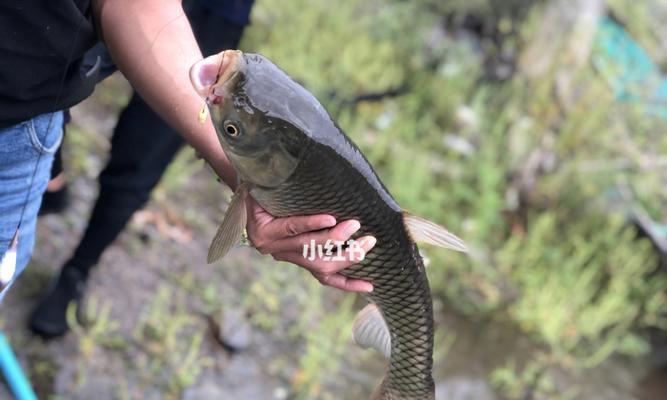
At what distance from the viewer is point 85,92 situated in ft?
4.87

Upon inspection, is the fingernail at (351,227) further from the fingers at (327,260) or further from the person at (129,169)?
the person at (129,169)

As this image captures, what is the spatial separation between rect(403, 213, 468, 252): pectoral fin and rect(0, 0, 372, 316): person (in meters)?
0.16

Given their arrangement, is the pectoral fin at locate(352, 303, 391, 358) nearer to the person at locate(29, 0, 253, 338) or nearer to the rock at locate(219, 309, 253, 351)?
the person at locate(29, 0, 253, 338)

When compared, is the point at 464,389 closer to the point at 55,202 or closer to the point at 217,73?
the point at 55,202

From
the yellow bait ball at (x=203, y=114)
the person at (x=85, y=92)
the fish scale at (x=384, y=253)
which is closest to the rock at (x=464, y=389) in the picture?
the fish scale at (x=384, y=253)

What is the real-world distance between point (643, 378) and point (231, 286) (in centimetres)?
265

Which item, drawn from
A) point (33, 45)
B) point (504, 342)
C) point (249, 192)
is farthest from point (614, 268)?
point (33, 45)

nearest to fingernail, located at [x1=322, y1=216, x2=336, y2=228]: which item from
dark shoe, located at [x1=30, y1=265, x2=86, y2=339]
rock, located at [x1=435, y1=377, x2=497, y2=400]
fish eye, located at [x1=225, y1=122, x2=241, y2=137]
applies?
fish eye, located at [x1=225, y1=122, x2=241, y2=137]

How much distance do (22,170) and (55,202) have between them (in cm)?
180

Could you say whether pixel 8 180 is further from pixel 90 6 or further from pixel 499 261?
pixel 499 261

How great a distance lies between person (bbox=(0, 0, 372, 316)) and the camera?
4.16ft

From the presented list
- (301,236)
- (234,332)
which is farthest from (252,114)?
(234,332)

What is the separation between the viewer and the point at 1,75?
1.23 metres

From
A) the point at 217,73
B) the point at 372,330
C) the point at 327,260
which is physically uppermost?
the point at 217,73
